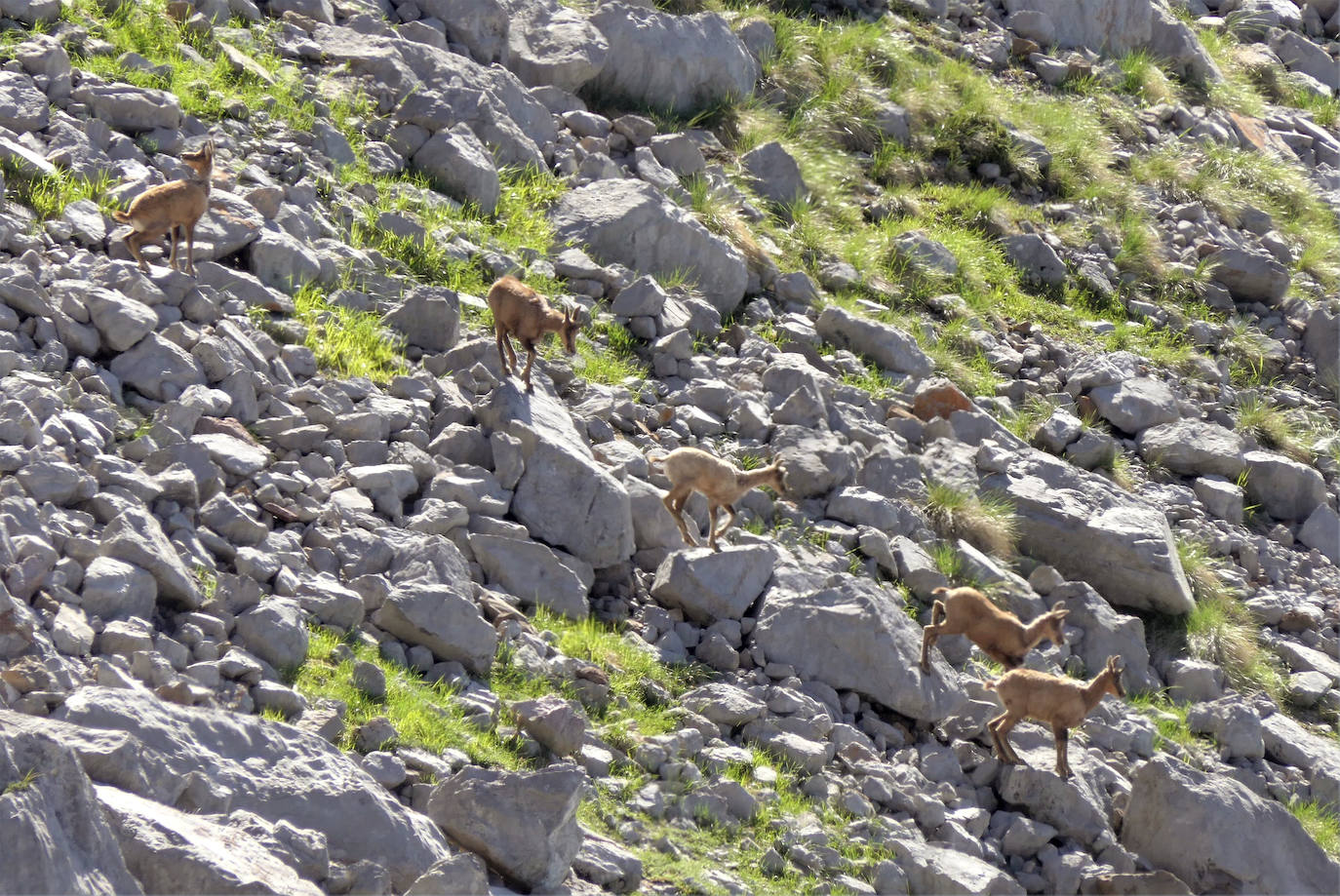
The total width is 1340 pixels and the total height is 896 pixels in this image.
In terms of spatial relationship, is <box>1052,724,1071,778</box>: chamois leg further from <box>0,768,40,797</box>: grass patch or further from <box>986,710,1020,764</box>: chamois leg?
<box>0,768,40,797</box>: grass patch

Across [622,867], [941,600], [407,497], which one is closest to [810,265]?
[941,600]

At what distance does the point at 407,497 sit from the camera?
8562 mm

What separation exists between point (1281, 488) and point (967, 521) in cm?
423

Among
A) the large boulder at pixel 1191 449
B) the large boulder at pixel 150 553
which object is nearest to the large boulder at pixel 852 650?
the large boulder at pixel 150 553

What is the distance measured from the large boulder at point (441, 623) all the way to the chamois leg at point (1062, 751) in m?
3.43

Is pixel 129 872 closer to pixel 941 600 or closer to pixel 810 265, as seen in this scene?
pixel 941 600

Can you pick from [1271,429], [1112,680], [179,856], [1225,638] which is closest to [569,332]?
[1112,680]

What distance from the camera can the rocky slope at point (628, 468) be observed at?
6.38 metres

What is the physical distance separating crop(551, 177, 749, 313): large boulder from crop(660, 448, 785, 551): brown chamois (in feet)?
Answer: 10.5

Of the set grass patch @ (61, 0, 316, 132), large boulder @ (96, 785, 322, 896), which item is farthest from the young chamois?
large boulder @ (96, 785, 322, 896)

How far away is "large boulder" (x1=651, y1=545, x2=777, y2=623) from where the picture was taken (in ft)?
29.2

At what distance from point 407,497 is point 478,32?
277 inches

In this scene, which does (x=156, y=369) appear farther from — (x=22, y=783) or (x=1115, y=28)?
(x=1115, y=28)

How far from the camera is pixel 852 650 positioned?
8.84m
